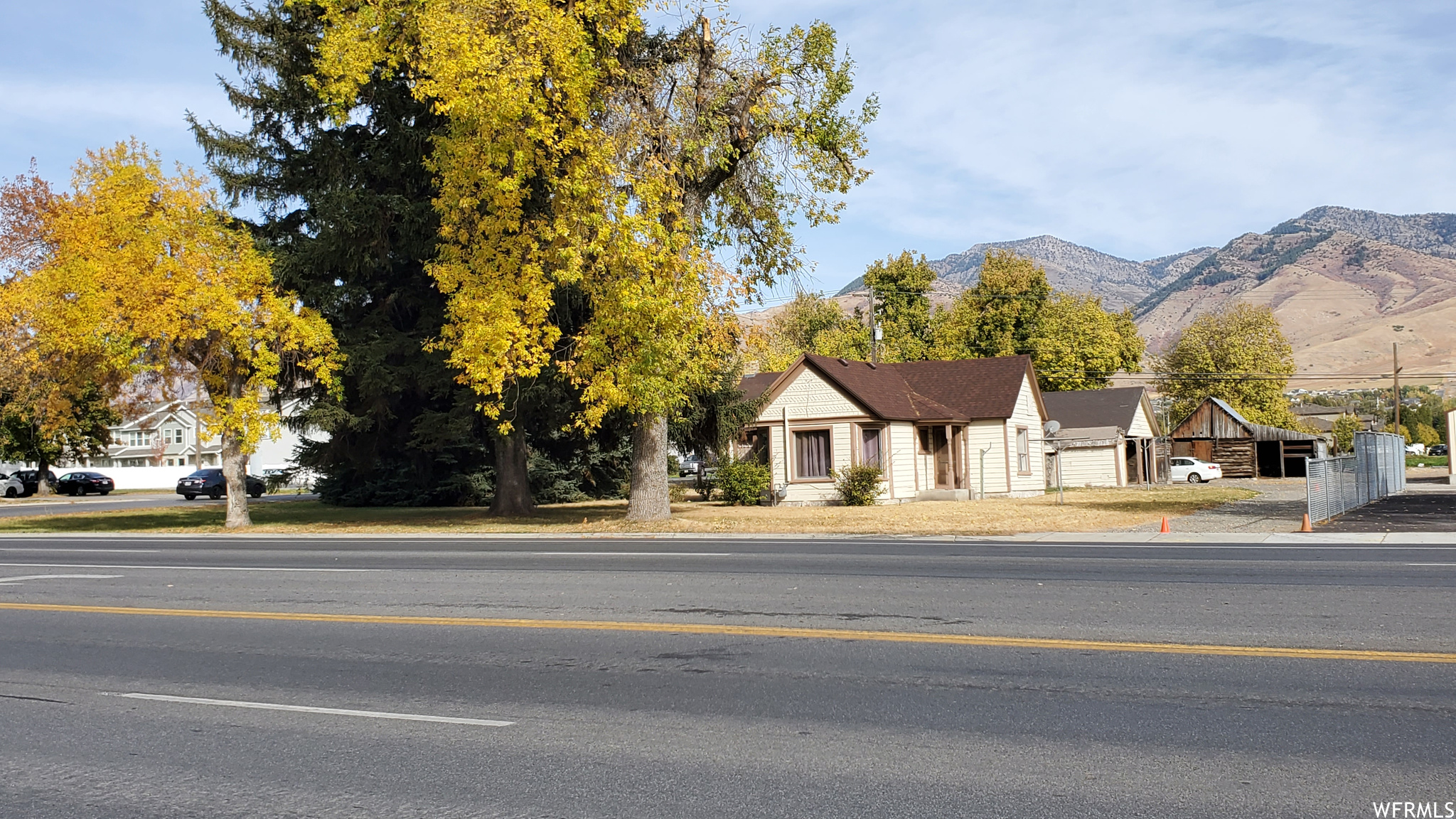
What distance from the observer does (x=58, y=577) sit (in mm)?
16250

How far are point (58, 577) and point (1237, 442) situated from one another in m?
61.1

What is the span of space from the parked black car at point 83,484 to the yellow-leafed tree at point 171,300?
1725 inches

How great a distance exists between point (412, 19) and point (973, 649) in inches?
847

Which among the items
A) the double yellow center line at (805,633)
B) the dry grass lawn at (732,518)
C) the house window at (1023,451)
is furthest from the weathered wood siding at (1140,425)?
the double yellow center line at (805,633)

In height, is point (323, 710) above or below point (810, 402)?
below

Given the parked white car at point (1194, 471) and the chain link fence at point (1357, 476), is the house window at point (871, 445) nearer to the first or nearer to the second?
the chain link fence at point (1357, 476)

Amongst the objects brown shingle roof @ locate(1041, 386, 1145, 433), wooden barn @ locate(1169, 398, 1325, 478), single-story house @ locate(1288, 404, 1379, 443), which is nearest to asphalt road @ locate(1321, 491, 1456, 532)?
brown shingle roof @ locate(1041, 386, 1145, 433)

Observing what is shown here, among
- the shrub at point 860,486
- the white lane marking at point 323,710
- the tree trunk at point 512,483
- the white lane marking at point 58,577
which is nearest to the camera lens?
the white lane marking at point 323,710

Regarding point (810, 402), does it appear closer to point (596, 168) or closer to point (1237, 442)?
point (596, 168)

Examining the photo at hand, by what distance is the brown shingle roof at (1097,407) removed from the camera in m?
51.0

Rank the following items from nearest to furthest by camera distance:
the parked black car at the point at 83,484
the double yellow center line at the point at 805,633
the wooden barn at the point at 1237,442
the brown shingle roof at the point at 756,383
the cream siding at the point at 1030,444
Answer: the double yellow center line at the point at 805,633 → the cream siding at the point at 1030,444 → the brown shingle roof at the point at 756,383 → the wooden barn at the point at 1237,442 → the parked black car at the point at 83,484

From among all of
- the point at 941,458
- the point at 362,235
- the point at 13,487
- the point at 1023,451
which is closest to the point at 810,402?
the point at 941,458

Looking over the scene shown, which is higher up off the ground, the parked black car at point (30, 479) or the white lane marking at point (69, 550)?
the parked black car at point (30, 479)

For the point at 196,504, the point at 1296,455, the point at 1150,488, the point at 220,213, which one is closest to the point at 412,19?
the point at 220,213
